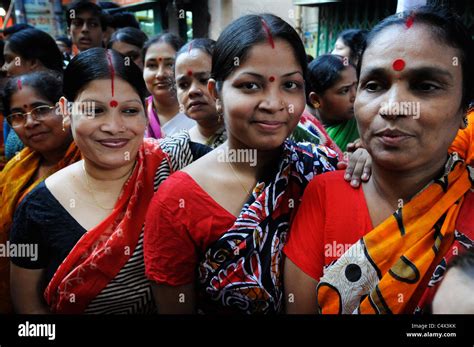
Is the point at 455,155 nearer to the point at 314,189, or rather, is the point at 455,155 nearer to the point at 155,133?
the point at 314,189

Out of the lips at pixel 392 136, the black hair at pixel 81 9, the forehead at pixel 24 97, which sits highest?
the black hair at pixel 81 9

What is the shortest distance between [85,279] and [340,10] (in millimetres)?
5272

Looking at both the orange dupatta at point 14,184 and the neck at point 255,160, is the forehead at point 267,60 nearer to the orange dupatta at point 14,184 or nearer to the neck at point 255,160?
the neck at point 255,160

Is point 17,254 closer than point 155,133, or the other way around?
point 17,254

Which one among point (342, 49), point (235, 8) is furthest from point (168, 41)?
point (235, 8)

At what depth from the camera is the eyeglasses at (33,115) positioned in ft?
5.54

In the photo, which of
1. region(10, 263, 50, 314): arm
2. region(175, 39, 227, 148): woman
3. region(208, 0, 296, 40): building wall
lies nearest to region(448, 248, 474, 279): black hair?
region(10, 263, 50, 314): arm

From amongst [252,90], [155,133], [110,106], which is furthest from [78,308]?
[155,133]

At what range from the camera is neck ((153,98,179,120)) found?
2.61 metres

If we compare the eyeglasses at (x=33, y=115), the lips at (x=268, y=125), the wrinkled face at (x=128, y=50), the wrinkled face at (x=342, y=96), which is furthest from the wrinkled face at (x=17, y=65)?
the lips at (x=268, y=125)

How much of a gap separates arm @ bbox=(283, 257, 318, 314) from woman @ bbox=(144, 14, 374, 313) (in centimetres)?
6

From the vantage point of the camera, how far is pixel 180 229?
3.77 feet

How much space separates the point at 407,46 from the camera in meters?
0.94

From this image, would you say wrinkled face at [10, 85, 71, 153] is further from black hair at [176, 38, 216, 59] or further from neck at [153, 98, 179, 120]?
neck at [153, 98, 179, 120]
